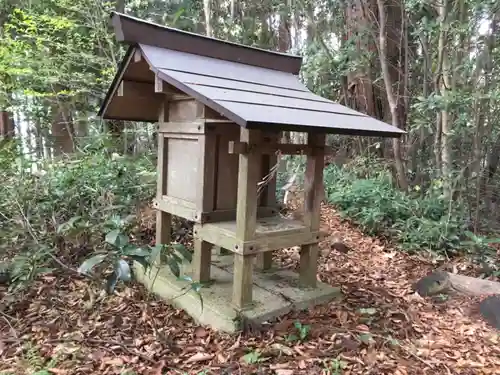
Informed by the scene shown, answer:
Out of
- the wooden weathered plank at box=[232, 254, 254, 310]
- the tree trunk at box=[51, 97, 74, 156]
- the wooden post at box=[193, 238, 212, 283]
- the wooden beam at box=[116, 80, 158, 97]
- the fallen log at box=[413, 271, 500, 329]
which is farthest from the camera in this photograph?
the tree trunk at box=[51, 97, 74, 156]

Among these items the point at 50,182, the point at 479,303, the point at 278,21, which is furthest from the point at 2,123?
the point at 479,303

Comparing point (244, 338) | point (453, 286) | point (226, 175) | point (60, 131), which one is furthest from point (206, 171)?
point (60, 131)

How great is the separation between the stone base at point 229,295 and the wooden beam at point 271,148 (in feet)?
3.87

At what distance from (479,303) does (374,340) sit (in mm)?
1418

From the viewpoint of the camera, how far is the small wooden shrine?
2.75 m

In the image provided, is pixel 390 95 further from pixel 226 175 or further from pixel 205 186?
pixel 205 186

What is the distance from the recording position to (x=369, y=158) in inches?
278

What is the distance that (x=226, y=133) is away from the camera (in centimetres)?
320

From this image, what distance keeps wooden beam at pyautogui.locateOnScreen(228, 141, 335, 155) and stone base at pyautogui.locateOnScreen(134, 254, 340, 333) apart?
3.87 ft

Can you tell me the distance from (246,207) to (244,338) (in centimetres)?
94

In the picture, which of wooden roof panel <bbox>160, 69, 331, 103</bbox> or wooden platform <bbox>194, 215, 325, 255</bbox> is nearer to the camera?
wooden roof panel <bbox>160, 69, 331, 103</bbox>

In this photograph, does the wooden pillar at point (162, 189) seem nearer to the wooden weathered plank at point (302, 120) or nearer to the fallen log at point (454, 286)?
the wooden weathered plank at point (302, 120)

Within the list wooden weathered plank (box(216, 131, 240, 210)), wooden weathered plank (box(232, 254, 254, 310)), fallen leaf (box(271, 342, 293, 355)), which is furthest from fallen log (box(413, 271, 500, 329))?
wooden weathered plank (box(216, 131, 240, 210))

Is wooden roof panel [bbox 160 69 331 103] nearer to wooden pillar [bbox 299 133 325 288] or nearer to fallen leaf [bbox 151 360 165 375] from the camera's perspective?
wooden pillar [bbox 299 133 325 288]
